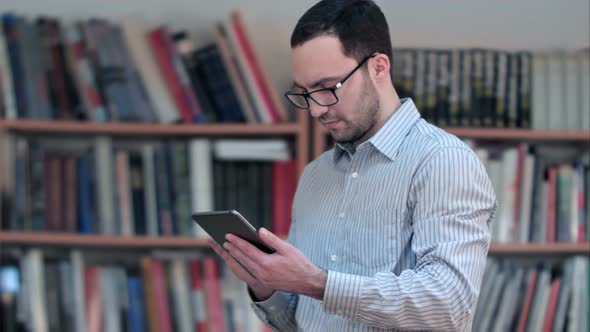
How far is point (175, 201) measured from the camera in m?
2.31

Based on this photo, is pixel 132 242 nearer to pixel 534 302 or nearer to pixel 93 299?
pixel 93 299

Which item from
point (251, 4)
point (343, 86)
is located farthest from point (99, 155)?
point (343, 86)

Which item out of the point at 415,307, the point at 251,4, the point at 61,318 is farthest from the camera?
the point at 251,4

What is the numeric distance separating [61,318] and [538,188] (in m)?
1.65

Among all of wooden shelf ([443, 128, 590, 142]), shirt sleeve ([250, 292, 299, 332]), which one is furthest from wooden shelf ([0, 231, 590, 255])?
shirt sleeve ([250, 292, 299, 332])

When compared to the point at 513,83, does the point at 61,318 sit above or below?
below

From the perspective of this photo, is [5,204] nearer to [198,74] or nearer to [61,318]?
[61,318]

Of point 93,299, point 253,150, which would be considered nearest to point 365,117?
point 253,150

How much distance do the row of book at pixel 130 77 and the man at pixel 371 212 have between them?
1.00 meters

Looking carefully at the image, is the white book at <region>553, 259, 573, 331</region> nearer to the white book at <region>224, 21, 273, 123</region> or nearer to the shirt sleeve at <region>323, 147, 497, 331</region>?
the white book at <region>224, 21, 273, 123</region>

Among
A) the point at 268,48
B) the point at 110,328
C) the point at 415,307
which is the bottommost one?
the point at 110,328

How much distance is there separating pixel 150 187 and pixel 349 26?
1294 millimetres

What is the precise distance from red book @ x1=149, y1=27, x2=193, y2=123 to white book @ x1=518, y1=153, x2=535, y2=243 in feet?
3.70

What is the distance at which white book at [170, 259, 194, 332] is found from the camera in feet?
7.55
